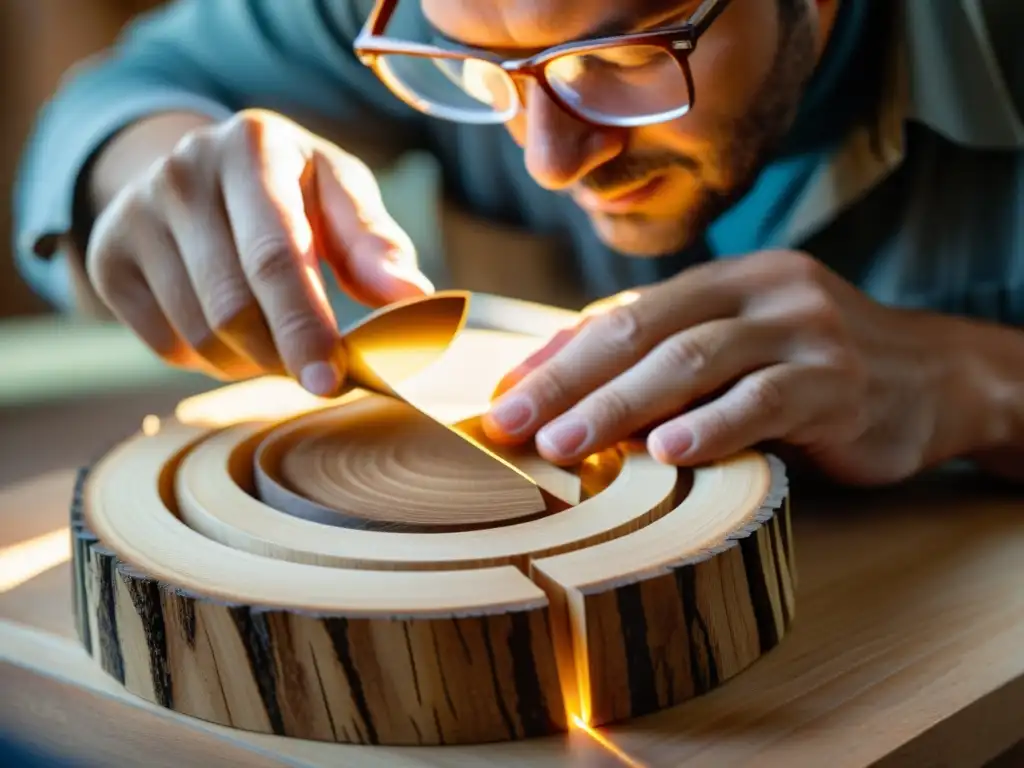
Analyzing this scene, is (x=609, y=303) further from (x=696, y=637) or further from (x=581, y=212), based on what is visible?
(x=581, y=212)

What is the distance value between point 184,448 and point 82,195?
0.56 m

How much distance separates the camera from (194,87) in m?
1.52

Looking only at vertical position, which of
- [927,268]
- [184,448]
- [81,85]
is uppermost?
[81,85]

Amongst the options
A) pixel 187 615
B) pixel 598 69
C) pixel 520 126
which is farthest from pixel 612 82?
pixel 187 615

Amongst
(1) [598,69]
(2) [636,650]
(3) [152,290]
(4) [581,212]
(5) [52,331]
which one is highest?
(1) [598,69]

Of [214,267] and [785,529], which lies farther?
[214,267]

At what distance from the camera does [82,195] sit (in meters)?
1.32

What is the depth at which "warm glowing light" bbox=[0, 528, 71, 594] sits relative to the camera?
2.95 ft

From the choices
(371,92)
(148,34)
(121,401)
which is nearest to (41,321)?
(121,401)

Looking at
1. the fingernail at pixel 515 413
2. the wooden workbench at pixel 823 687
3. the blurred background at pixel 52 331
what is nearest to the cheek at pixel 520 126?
the fingernail at pixel 515 413

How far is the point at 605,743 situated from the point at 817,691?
5.6 inches

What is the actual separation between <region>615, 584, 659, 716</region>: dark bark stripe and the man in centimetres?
20

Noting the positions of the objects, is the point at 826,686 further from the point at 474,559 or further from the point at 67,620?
the point at 67,620

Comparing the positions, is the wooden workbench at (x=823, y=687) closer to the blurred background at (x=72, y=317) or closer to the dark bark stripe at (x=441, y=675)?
the dark bark stripe at (x=441, y=675)
